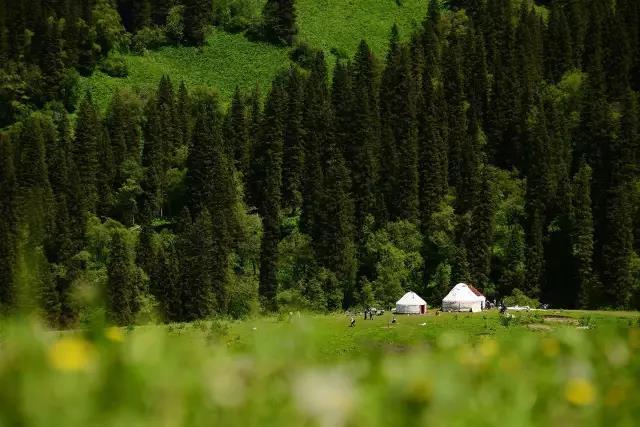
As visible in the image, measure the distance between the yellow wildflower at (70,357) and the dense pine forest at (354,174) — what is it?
253 feet

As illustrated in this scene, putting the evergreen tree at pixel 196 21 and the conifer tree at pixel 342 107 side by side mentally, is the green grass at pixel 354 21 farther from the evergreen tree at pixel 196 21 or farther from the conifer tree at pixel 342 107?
the conifer tree at pixel 342 107

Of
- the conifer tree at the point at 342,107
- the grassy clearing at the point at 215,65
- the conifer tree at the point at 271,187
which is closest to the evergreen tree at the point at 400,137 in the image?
the conifer tree at the point at 342,107

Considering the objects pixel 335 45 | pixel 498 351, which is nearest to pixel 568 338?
pixel 498 351

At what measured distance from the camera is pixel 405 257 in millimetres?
96375

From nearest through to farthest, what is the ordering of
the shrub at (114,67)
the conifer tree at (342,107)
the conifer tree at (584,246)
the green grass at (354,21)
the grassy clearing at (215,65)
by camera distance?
the conifer tree at (584,246)
the conifer tree at (342,107)
the shrub at (114,67)
the grassy clearing at (215,65)
the green grass at (354,21)

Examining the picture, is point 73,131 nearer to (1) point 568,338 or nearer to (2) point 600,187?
(2) point 600,187

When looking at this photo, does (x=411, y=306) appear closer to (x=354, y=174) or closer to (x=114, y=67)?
(x=354, y=174)

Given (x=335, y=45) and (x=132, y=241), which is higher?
(x=335, y=45)

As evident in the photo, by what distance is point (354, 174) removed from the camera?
11138 cm

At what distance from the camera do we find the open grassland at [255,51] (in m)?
160

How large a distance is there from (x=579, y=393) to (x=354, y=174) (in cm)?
10674

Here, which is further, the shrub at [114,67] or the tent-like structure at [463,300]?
the shrub at [114,67]

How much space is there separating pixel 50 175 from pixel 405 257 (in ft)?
164

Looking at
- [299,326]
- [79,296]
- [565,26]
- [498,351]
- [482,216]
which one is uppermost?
[565,26]
